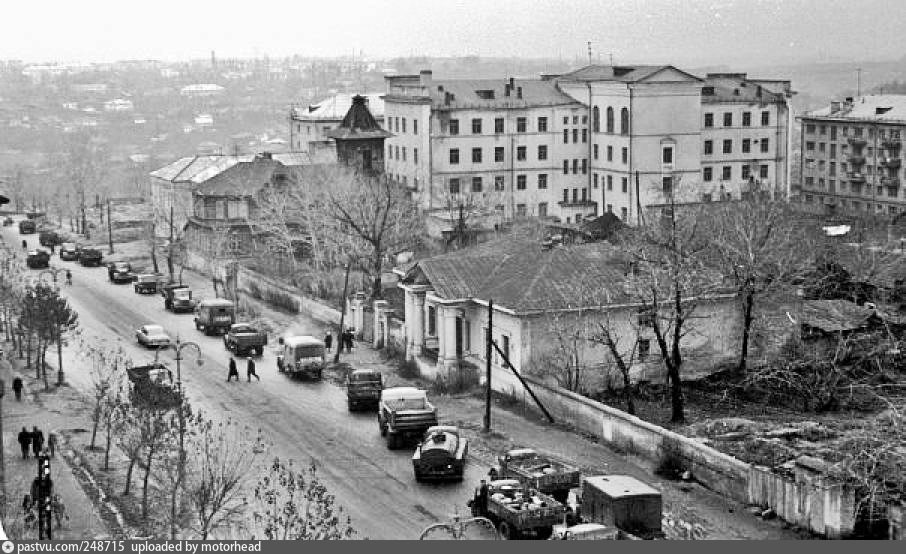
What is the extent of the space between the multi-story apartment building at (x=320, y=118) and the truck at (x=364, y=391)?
174ft

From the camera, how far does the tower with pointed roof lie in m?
66.4

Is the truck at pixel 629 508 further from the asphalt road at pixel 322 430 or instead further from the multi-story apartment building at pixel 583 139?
the multi-story apartment building at pixel 583 139

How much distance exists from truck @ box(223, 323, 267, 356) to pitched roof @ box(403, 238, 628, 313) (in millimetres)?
4992

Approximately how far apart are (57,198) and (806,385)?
2736 inches

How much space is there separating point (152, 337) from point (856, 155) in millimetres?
47244

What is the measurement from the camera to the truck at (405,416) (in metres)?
27.7

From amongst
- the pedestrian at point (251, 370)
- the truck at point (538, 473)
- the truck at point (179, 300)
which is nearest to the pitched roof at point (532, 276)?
the pedestrian at point (251, 370)

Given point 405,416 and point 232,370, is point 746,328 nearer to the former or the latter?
point 405,416

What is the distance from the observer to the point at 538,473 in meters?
23.7

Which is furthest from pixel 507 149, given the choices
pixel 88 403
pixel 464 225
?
pixel 88 403

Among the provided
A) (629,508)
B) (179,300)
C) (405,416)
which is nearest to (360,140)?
(179,300)

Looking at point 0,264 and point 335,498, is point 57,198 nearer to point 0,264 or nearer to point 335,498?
point 0,264

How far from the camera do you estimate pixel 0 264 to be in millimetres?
46500

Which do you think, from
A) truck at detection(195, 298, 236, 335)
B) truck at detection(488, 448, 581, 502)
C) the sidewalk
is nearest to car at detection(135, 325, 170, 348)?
truck at detection(195, 298, 236, 335)
